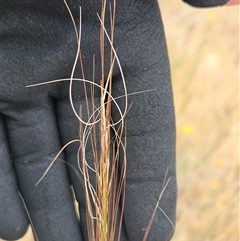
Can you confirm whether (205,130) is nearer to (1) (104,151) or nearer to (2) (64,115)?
(2) (64,115)

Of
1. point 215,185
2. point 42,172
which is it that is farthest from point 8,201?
point 215,185

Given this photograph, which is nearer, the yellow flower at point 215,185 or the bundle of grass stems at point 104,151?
the bundle of grass stems at point 104,151

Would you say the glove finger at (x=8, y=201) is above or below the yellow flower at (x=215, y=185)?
above

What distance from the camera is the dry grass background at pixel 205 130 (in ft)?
4.33

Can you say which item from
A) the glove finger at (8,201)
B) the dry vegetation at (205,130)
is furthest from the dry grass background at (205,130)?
the glove finger at (8,201)

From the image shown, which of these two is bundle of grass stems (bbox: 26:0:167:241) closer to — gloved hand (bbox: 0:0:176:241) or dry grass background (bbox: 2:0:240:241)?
gloved hand (bbox: 0:0:176:241)

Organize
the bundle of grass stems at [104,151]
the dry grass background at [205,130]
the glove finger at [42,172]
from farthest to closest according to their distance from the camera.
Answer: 1. the dry grass background at [205,130]
2. the glove finger at [42,172]
3. the bundle of grass stems at [104,151]

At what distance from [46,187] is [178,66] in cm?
89

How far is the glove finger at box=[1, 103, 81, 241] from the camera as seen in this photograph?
0.78 metres

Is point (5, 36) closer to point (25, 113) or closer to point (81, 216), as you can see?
point (25, 113)

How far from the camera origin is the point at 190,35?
→ 178 centimetres

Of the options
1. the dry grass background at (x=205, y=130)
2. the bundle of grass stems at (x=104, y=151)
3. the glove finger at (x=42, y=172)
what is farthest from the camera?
the dry grass background at (x=205, y=130)

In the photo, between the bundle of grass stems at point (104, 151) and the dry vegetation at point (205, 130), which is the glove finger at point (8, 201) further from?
the dry vegetation at point (205, 130)

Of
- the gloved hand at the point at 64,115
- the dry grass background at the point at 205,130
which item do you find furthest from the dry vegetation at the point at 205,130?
the gloved hand at the point at 64,115
